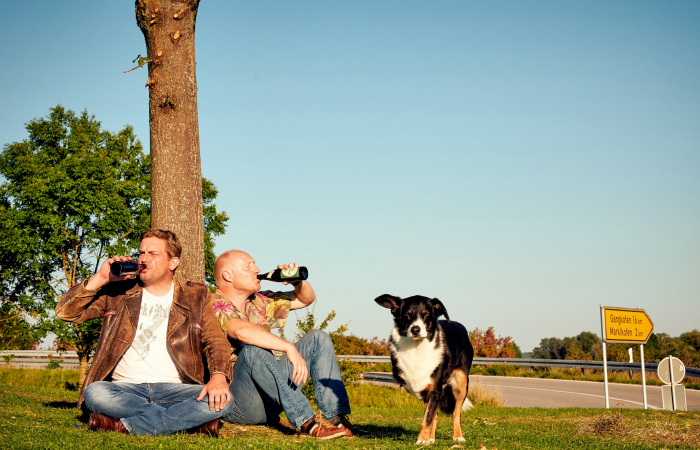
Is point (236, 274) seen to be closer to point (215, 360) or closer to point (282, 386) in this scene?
point (215, 360)

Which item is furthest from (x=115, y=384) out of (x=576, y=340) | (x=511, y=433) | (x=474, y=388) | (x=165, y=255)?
(x=576, y=340)

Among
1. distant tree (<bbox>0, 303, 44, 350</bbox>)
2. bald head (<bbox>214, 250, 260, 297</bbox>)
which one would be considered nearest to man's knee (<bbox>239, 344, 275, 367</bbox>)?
bald head (<bbox>214, 250, 260, 297</bbox>)

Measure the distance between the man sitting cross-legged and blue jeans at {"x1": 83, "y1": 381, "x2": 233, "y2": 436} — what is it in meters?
0.40

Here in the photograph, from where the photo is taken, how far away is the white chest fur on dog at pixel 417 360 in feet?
17.4

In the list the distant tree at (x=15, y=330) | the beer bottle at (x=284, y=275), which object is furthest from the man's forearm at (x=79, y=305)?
the distant tree at (x=15, y=330)

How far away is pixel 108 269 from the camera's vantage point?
436cm

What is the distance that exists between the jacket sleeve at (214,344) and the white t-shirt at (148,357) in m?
0.31

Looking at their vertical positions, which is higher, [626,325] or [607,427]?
[626,325]

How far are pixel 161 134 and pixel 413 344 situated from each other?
3671 mm

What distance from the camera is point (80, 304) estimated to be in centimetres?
444

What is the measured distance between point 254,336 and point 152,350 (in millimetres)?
829

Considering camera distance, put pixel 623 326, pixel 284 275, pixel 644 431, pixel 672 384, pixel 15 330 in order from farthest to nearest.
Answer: pixel 15 330, pixel 623 326, pixel 672 384, pixel 644 431, pixel 284 275

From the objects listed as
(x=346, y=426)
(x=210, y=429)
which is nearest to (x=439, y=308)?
(x=346, y=426)

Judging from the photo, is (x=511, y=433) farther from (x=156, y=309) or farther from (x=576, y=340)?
(x=576, y=340)
